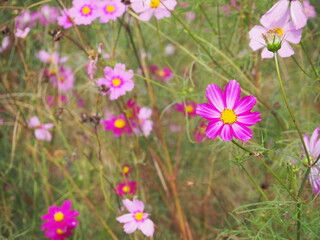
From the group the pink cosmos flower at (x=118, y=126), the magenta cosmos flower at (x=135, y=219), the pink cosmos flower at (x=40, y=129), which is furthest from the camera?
the pink cosmos flower at (x=40, y=129)

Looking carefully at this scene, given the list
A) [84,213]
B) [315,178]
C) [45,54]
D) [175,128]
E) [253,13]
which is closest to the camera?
[315,178]

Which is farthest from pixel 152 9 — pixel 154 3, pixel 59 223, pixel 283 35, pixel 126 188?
pixel 59 223

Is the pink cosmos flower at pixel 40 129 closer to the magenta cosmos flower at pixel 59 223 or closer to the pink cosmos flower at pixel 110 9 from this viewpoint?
the magenta cosmos flower at pixel 59 223

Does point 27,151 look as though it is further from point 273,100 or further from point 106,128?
point 273,100

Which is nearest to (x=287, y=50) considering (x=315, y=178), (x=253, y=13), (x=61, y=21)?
(x=315, y=178)

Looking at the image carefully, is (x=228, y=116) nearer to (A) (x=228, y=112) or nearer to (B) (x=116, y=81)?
(A) (x=228, y=112)

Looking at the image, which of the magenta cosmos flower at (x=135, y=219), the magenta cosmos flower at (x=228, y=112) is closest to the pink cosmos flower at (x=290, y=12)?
the magenta cosmos flower at (x=228, y=112)

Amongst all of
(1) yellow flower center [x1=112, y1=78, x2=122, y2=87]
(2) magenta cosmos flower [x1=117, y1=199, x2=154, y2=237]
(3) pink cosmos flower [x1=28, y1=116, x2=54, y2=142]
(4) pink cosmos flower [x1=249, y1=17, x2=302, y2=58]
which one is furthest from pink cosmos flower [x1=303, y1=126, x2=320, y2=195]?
(3) pink cosmos flower [x1=28, y1=116, x2=54, y2=142]
